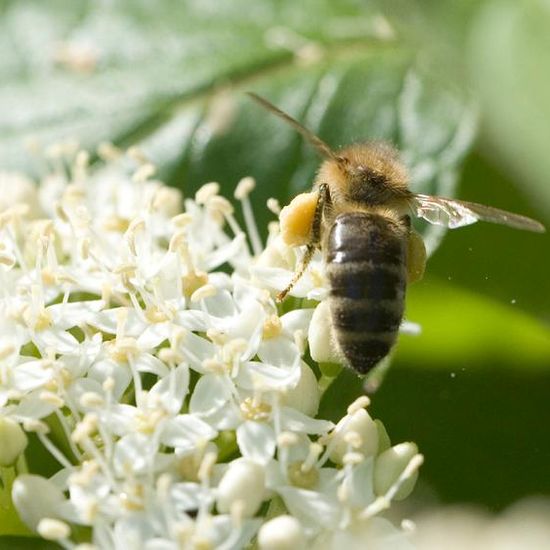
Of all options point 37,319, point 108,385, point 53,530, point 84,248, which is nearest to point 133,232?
point 84,248

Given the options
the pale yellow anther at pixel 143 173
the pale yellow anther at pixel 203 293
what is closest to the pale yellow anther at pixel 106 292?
the pale yellow anther at pixel 203 293

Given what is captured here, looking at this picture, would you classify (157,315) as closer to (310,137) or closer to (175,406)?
(175,406)

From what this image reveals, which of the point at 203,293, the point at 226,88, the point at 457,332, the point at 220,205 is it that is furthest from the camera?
the point at 226,88

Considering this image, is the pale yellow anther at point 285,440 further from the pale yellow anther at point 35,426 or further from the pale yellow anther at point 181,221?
the pale yellow anther at point 181,221

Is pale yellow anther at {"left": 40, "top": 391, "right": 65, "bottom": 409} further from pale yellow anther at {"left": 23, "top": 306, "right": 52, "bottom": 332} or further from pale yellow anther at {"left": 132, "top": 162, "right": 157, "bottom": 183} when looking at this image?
pale yellow anther at {"left": 132, "top": 162, "right": 157, "bottom": 183}

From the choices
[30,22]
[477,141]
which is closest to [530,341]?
[477,141]

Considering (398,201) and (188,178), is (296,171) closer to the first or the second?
(188,178)
